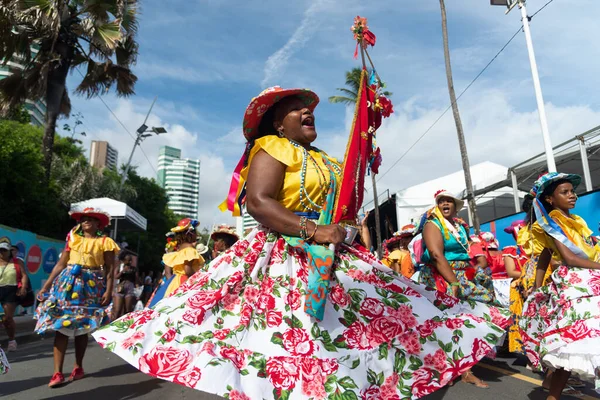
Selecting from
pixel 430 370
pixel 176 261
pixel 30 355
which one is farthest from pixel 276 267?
pixel 30 355

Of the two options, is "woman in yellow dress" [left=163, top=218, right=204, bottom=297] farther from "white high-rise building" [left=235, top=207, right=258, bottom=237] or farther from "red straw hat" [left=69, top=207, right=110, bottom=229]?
"red straw hat" [left=69, top=207, right=110, bottom=229]

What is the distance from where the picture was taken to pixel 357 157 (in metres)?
2.28

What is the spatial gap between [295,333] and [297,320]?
0.06 metres

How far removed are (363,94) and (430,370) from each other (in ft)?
4.40

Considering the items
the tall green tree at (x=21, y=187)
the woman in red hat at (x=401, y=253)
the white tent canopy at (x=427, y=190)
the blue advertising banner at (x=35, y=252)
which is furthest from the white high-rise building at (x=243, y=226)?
the white tent canopy at (x=427, y=190)

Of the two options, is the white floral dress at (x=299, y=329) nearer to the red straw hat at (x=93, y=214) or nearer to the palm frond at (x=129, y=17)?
the red straw hat at (x=93, y=214)

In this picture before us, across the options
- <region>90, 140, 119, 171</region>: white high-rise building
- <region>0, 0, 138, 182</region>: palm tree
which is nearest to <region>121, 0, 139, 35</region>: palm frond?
<region>0, 0, 138, 182</region>: palm tree

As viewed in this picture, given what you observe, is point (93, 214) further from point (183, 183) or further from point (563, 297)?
point (183, 183)

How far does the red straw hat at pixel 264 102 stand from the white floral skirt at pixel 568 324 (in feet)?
7.18

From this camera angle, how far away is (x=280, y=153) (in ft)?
7.41

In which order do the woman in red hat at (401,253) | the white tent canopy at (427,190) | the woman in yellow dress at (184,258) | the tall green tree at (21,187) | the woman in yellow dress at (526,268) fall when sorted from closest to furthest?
the woman in yellow dress at (526,268) < the woman in yellow dress at (184,258) < the woman in red hat at (401,253) < the tall green tree at (21,187) < the white tent canopy at (427,190)

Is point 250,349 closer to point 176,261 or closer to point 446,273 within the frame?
point 446,273

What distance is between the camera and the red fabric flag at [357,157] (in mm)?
2205

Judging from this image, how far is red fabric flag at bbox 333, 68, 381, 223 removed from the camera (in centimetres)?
221
